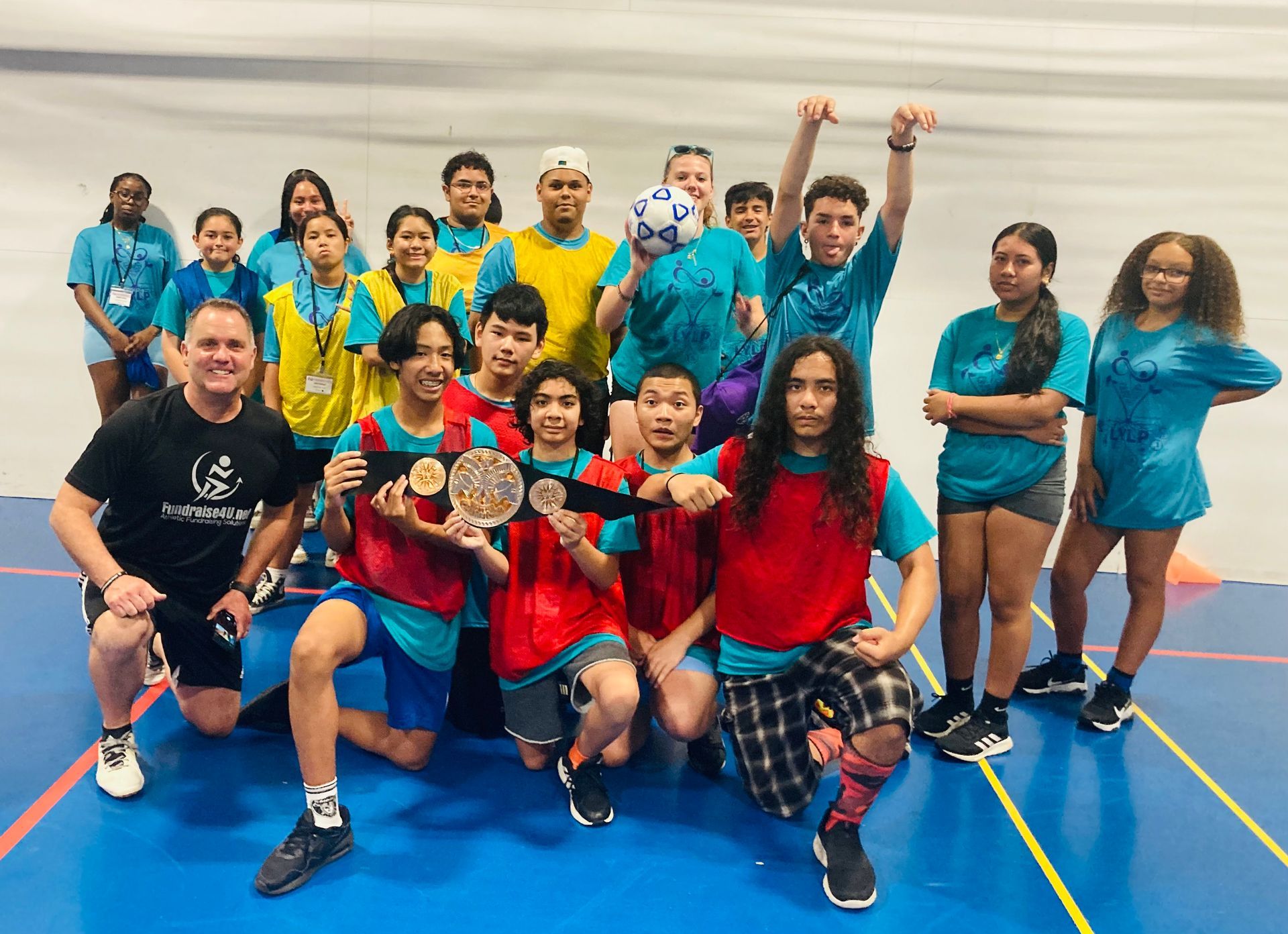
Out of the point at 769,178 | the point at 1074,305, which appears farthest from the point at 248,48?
the point at 1074,305

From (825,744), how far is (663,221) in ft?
6.38

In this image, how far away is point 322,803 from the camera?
2.79 metres

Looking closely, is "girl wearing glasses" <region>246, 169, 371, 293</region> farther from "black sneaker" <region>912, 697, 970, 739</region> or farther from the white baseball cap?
"black sneaker" <region>912, 697, 970, 739</region>

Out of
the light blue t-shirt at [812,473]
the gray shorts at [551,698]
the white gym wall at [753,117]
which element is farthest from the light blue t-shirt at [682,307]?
the white gym wall at [753,117]

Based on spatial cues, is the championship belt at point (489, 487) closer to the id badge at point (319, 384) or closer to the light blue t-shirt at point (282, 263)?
the id badge at point (319, 384)

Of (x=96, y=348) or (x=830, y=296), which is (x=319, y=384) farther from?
(x=830, y=296)

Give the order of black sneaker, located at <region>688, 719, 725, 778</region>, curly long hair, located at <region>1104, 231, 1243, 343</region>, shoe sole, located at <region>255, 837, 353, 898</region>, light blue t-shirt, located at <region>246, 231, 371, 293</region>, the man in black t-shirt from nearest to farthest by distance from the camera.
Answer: shoe sole, located at <region>255, 837, 353, 898</region> → the man in black t-shirt → black sneaker, located at <region>688, 719, 725, 778</region> → curly long hair, located at <region>1104, 231, 1243, 343</region> → light blue t-shirt, located at <region>246, 231, 371, 293</region>

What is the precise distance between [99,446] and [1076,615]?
390cm

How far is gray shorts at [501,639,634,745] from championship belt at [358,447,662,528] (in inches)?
18.6

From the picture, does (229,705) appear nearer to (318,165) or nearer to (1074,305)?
(318,165)

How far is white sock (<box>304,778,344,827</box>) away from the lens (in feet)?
9.13

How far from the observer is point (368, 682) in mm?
4070

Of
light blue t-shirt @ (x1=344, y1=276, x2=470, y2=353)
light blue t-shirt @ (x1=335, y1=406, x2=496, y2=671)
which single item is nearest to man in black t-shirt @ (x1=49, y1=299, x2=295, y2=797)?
light blue t-shirt @ (x1=335, y1=406, x2=496, y2=671)

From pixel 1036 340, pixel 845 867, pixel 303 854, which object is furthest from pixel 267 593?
pixel 1036 340
